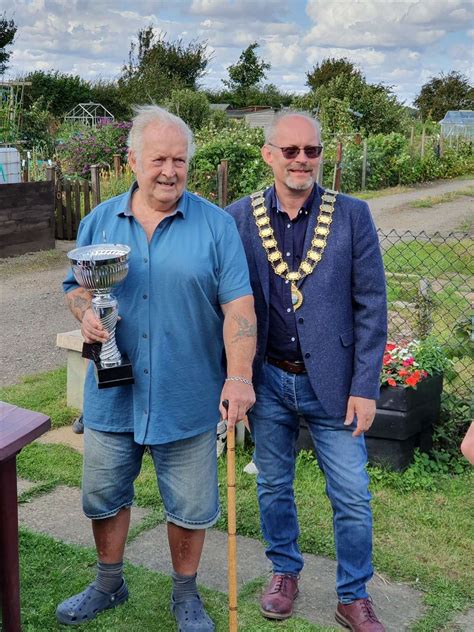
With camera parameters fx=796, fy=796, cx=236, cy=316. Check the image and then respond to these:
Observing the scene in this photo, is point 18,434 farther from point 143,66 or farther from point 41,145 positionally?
point 143,66

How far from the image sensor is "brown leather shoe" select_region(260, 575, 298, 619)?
10.3 feet

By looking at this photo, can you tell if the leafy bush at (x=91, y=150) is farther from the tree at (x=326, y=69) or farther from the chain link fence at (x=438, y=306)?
the tree at (x=326, y=69)

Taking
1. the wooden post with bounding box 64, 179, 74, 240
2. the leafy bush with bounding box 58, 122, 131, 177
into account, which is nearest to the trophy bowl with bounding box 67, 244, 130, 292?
the wooden post with bounding box 64, 179, 74, 240

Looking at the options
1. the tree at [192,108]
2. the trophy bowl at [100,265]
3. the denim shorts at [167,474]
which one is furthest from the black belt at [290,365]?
the tree at [192,108]

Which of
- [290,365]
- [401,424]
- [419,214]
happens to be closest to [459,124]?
[419,214]

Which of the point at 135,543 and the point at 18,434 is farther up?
the point at 18,434

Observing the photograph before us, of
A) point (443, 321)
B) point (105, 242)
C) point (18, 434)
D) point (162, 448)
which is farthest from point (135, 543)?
point (443, 321)

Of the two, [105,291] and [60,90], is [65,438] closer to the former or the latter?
[105,291]

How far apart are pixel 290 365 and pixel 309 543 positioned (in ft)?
3.69

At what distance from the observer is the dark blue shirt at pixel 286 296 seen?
2975mm

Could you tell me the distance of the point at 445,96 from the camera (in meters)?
56.6

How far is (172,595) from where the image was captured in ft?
10.3

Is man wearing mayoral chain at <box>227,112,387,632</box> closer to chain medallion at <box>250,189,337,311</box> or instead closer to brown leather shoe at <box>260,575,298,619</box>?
chain medallion at <box>250,189,337,311</box>

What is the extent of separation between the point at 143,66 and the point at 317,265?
42.0m
